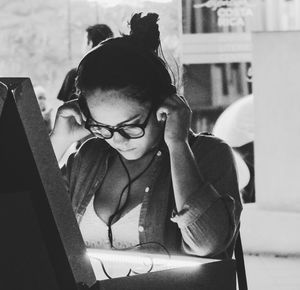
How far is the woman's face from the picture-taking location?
1962 mm

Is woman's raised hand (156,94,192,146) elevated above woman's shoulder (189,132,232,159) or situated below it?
above

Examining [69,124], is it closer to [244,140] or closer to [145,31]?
[145,31]

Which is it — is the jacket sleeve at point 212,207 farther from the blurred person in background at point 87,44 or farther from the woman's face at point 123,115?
the blurred person in background at point 87,44

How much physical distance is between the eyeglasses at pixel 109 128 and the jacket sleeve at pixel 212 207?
207 millimetres

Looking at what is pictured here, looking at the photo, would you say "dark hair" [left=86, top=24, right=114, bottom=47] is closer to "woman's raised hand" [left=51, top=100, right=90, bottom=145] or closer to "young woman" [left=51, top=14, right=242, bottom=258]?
"young woman" [left=51, top=14, right=242, bottom=258]

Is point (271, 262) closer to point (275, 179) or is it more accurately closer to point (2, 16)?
point (275, 179)

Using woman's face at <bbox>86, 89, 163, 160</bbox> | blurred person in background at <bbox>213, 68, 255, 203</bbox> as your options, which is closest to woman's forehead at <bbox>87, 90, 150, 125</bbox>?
woman's face at <bbox>86, 89, 163, 160</bbox>

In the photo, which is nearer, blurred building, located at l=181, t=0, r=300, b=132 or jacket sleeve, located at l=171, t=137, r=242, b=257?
jacket sleeve, located at l=171, t=137, r=242, b=257

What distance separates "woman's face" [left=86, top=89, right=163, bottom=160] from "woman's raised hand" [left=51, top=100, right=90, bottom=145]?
69 mm

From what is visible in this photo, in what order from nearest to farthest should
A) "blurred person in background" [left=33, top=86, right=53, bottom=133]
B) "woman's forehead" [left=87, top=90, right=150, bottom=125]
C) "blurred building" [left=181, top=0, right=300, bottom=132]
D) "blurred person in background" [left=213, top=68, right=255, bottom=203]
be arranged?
"woman's forehead" [left=87, top=90, right=150, bottom=125] < "blurred person in background" [left=33, top=86, right=53, bottom=133] < "blurred building" [left=181, top=0, right=300, bottom=132] < "blurred person in background" [left=213, top=68, right=255, bottom=203]

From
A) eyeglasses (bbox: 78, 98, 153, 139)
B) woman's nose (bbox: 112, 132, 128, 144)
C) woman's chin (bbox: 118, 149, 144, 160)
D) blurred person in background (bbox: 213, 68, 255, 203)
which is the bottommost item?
blurred person in background (bbox: 213, 68, 255, 203)

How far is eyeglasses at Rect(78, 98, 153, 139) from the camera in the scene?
77.7 inches

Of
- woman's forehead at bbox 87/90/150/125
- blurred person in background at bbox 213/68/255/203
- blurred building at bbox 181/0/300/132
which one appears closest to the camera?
woman's forehead at bbox 87/90/150/125

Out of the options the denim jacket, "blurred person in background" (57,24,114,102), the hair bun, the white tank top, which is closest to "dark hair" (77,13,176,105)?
the hair bun
